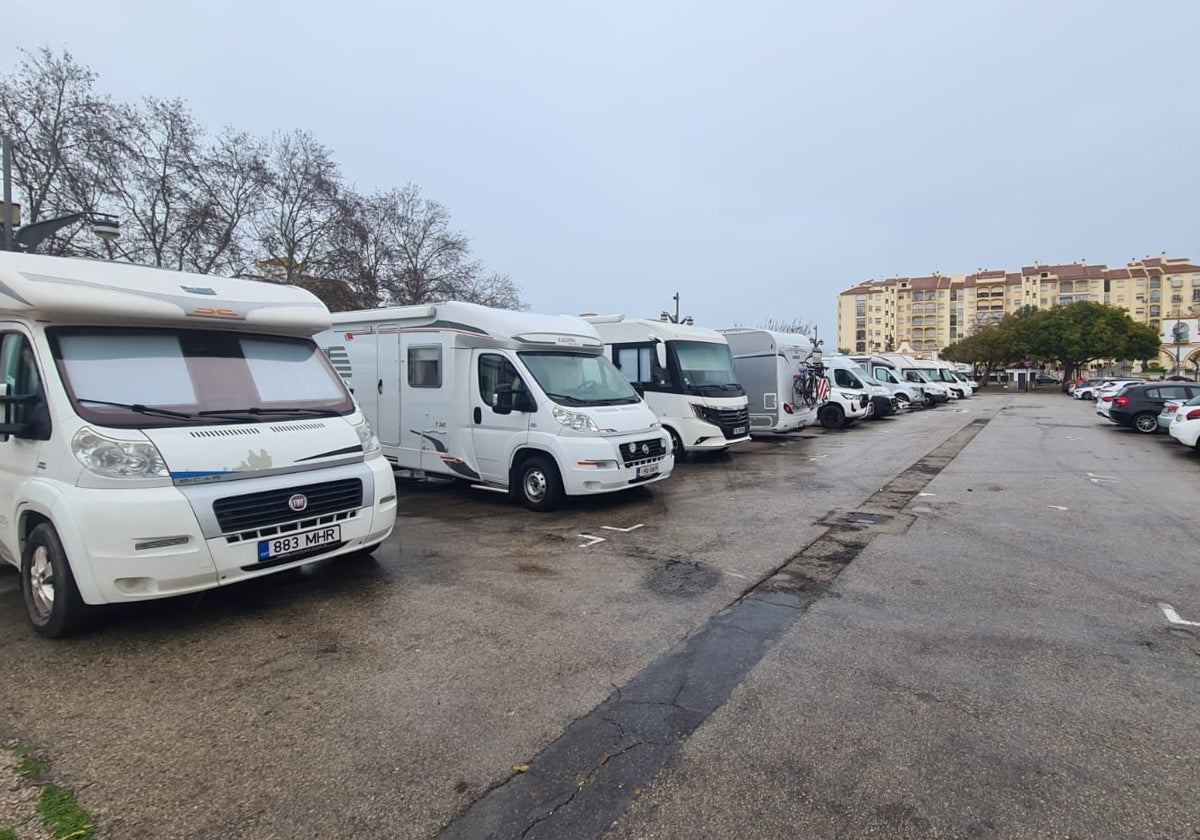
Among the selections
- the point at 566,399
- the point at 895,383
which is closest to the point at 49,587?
the point at 566,399

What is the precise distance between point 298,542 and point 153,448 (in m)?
1.10

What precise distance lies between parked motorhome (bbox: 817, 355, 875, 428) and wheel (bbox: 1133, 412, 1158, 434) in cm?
731

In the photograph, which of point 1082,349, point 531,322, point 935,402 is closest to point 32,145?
point 531,322

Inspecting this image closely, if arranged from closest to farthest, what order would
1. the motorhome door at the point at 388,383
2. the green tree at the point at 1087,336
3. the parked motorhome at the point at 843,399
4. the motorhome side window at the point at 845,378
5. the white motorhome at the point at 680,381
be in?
the motorhome door at the point at 388,383
the white motorhome at the point at 680,381
the parked motorhome at the point at 843,399
the motorhome side window at the point at 845,378
the green tree at the point at 1087,336

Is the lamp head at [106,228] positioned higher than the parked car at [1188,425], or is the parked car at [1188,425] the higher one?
the lamp head at [106,228]

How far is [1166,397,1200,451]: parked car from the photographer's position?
13523mm

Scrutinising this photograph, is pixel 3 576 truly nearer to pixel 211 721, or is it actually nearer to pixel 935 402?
pixel 211 721

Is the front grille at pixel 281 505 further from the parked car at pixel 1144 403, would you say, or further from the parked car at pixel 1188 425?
the parked car at pixel 1144 403

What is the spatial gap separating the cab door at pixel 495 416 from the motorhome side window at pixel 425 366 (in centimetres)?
63

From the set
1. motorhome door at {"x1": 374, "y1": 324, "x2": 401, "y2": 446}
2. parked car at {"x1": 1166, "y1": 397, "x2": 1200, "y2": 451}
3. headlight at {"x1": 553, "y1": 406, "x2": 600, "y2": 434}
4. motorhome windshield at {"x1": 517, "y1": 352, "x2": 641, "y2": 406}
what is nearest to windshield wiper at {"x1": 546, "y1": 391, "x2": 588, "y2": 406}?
motorhome windshield at {"x1": 517, "y1": 352, "x2": 641, "y2": 406}

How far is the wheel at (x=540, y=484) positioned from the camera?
834 cm

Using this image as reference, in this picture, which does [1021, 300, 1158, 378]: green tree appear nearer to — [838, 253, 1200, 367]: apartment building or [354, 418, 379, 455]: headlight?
[838, 253, 1200, 367]: apartment building

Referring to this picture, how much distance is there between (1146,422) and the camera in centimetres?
1894

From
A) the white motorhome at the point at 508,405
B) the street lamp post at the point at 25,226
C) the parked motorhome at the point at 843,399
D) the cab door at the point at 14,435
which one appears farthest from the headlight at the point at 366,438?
the parked motorhome at the point at 843,399
